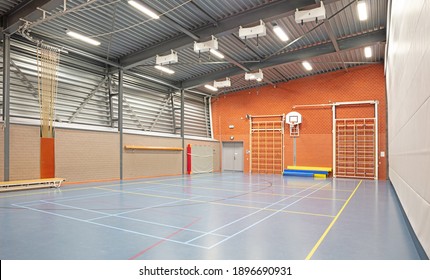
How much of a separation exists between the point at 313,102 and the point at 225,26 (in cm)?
939

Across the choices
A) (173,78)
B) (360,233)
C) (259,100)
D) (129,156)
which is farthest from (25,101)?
(259,100)

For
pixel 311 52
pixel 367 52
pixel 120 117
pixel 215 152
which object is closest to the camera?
pixel 311 52

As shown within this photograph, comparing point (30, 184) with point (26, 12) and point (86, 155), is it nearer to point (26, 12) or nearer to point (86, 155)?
point (86, 155)

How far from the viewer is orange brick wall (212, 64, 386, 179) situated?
1688cm

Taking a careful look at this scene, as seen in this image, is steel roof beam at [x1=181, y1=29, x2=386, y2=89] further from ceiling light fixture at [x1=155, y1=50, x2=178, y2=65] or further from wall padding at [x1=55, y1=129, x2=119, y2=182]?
wall padding at [x1=55, y1=129, x2=119, y2=182]

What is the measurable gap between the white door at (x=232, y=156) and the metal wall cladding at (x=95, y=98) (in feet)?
8.63

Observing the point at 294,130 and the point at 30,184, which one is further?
the point at 294,130

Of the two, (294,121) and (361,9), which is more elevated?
(361,9)

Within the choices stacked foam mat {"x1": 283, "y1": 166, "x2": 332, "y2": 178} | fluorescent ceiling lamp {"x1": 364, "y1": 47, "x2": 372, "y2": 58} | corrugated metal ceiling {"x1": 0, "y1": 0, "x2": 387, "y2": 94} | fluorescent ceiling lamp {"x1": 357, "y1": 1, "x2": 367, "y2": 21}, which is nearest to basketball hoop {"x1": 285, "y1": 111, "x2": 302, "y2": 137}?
stacked foam mat {"x1": 283, "y1": 166, "x2": 332, "y2": 178}

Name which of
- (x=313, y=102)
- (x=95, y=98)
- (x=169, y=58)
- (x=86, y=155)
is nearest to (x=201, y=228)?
(x=169, y=58)

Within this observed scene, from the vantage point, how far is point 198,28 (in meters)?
12.1

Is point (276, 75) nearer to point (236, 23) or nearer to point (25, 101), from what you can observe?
point (236, 23)

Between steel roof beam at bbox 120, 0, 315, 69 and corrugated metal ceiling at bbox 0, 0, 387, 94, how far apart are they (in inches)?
1.3

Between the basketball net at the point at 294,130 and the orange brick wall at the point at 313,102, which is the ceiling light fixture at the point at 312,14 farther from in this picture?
the basketball net at the point at 294,130
